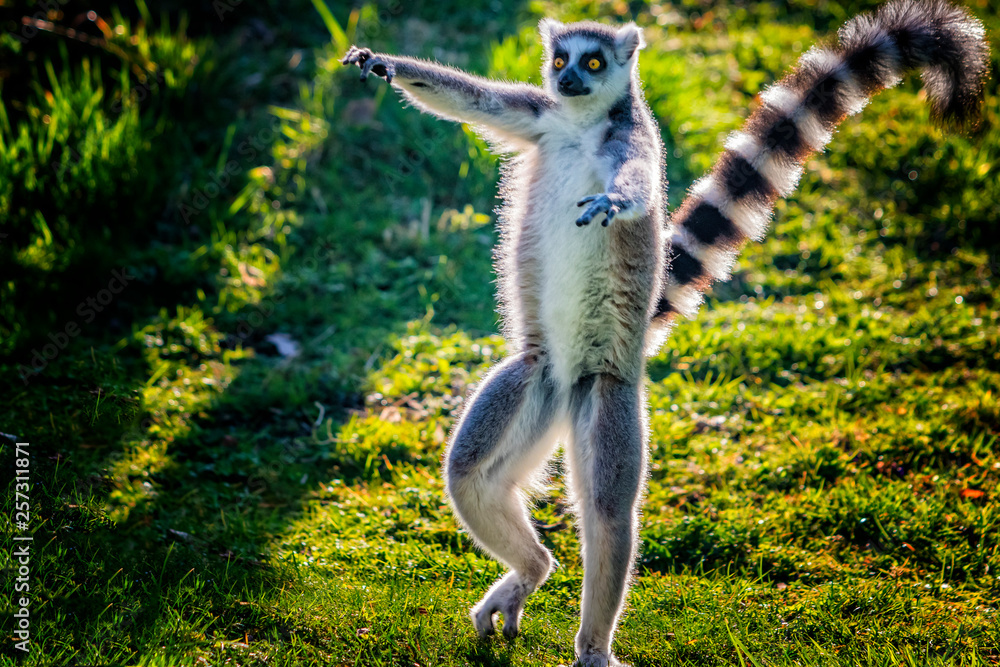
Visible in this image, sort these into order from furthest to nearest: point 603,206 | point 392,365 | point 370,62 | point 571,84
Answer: point 392,365
point 571,84
point 370,62
point 603,206

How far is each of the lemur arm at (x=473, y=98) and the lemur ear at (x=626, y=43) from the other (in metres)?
0.32

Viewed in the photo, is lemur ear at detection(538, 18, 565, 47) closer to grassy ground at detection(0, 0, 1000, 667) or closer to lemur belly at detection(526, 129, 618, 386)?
lemur belly at detection(526, 129, 618, 386)

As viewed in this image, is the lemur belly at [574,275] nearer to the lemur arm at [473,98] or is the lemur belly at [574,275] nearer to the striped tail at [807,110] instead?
the lemur arm at [473,98]

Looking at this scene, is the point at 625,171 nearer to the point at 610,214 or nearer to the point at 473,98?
the point at 610,214

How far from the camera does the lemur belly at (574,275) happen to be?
311cm

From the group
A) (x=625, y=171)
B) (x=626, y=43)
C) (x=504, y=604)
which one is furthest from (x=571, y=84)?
(x=504, y=604)

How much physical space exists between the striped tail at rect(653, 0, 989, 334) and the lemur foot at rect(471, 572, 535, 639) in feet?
3.88

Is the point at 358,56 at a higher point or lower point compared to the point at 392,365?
higher

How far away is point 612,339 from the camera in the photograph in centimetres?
316

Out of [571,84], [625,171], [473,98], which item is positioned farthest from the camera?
[473,98]

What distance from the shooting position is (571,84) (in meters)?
3.18

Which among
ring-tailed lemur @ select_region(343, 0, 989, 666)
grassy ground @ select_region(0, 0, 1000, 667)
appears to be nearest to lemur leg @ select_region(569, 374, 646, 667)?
ring-tailed lemur @ select_region(343, 0, 989, 666)

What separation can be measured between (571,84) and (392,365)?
7.47ft

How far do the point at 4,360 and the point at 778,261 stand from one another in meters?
4.79
